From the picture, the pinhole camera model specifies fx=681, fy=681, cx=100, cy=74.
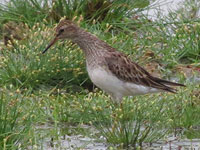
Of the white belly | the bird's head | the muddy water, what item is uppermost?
the bird's head

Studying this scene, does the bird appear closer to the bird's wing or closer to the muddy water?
the bird's wing

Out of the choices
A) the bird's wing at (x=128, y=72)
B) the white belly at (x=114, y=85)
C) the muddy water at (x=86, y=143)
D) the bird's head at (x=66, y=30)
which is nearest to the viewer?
the muddy water at (x=86, y=143)

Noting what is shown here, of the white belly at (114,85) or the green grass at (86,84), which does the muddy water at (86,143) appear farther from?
the white belly at (114,85)

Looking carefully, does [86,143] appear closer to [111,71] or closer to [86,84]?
[111,71]

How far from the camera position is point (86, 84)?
10.5 m

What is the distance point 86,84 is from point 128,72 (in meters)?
1.69

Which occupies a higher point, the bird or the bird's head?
the bird's head

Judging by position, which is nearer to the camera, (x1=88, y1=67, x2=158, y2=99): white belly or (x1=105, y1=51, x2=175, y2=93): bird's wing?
(x1=88, y1=67, x2=158, y2=99): white belly

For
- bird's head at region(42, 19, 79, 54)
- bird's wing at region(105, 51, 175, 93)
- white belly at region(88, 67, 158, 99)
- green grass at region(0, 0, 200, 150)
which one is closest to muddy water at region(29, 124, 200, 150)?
green grass at region(0, 0, 200, 150)

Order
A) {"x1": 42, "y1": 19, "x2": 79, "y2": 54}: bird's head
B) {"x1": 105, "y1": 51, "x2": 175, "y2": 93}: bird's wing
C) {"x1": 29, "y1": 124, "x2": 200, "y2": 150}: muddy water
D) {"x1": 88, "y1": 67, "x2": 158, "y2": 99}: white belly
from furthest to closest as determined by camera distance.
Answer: {"x1": 42, "y1": 19, "x2": 79, "y2": 54}: bird's head
{"x1": 105, "y1": 51, "x2": 175, "y2": 93}: bird's wing
{"x1": 88, "y1": 67, "x2": 158, "y2": 99}: white belly
{"x1": 29, "y1": 124, "x2": 200, "y2": 150}: muddy water

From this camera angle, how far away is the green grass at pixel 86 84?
775cm

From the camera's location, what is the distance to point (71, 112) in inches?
347

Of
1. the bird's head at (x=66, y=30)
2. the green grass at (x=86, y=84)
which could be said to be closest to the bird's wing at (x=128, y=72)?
the green grass at (x=86, y=84)

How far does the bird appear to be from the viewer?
852 cm
